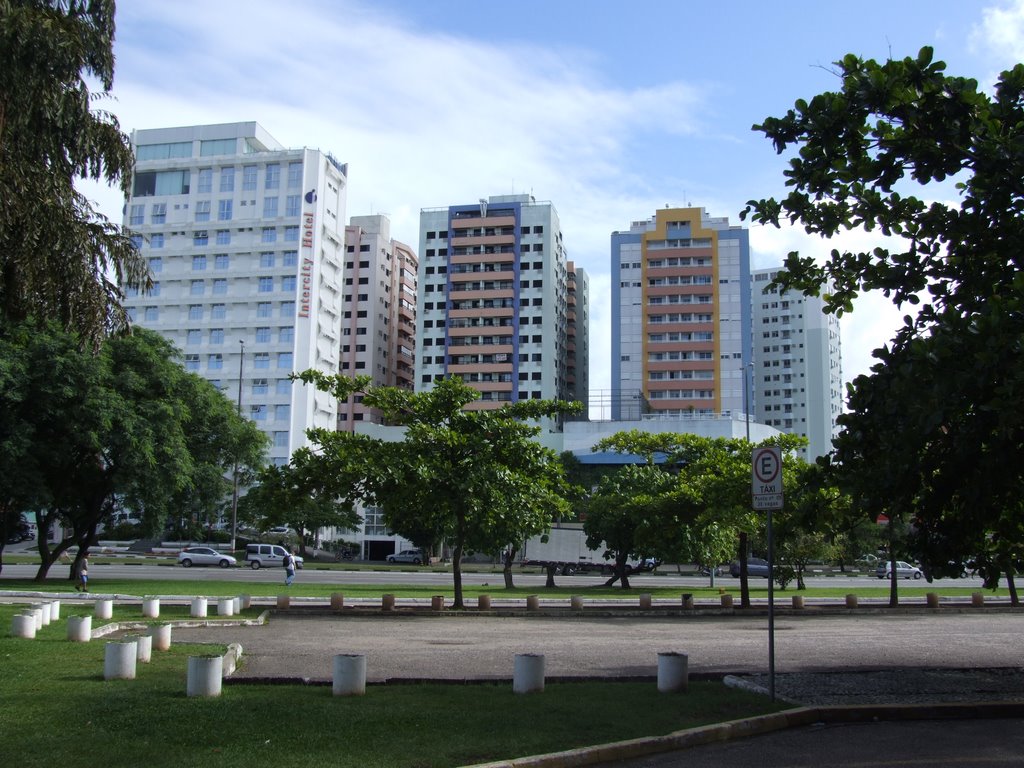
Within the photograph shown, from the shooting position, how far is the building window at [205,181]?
10423cm

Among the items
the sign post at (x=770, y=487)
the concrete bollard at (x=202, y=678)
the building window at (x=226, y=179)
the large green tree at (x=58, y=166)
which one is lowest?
the concrete bollard at (x=202, y=678)

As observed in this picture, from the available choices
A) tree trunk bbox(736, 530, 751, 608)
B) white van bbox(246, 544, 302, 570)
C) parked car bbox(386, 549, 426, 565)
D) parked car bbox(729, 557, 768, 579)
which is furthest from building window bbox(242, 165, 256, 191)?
tree trunk bbox(736, 530, 751, 608)

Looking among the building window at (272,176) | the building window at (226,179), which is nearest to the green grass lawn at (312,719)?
the building window at (272,176)

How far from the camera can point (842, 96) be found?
1024 cm

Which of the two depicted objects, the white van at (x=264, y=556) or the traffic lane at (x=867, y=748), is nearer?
A: the traffic lane at (x=867, y=748)

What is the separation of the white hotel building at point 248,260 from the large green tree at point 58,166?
84.5 metres

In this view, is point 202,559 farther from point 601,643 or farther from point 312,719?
point 312,719

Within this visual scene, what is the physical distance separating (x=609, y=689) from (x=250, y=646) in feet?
22.9

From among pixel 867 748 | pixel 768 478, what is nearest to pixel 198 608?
pixel 768 478

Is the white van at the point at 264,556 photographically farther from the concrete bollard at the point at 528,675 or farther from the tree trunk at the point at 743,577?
the concrete bollard at the point at 528,675

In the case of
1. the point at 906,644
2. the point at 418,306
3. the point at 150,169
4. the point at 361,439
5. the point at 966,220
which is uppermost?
the point at 150,169

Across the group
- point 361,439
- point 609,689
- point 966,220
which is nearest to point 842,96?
point 966,220

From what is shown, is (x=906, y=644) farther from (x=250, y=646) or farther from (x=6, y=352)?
(x=6, y=352)

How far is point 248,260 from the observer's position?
4006 inches
